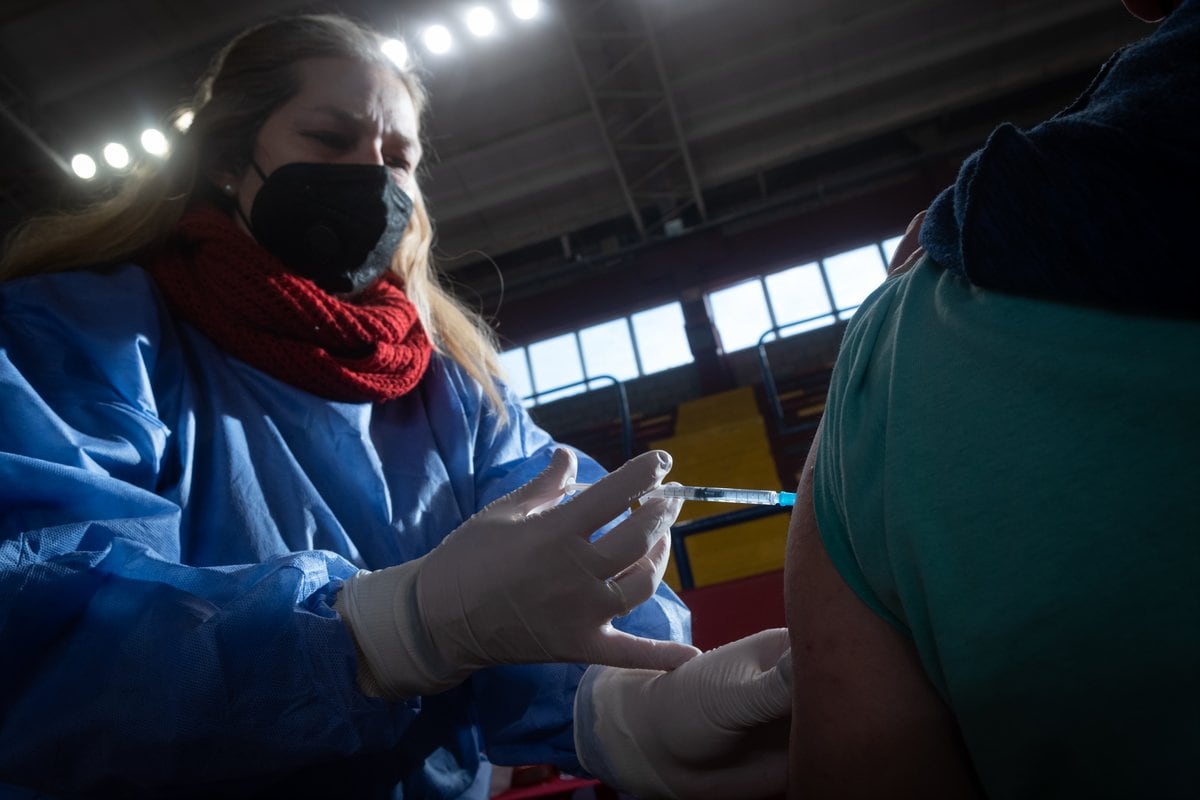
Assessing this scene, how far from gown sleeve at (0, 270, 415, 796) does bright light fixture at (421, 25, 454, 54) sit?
18.0 ft

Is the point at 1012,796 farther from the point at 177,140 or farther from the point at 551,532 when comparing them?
the point at 177,140

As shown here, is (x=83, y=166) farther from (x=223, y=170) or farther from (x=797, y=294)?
(x=797, y=294)

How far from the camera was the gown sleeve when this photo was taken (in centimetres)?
63

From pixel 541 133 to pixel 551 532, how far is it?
6.48 m

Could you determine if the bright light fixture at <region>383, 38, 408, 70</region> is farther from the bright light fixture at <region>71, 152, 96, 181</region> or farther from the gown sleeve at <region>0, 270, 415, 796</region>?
the bright light fixture at <region>71, 152, 96, 181</region>

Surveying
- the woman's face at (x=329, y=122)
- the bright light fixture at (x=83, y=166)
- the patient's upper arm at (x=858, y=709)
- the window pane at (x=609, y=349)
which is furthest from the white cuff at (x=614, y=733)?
the window pane at (x=609, y=349)

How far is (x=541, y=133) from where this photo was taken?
6719 mm

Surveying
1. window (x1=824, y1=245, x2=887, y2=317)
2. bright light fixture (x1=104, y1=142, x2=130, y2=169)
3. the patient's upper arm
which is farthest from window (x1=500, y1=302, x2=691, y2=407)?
the patient's upper arm

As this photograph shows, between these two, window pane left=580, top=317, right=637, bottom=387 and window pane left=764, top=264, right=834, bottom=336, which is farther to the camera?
window pane left=580, top=317, right=637, bottom=387

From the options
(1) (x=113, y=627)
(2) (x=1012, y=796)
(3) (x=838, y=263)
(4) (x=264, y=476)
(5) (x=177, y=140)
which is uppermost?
(3) (x=838, y=263)

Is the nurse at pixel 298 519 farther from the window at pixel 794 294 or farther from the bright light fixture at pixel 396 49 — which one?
the window at pixel 794 294

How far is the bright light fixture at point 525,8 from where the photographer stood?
552cm

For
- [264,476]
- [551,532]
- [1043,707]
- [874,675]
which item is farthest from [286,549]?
[1043,707]

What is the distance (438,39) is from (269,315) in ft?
17.3
